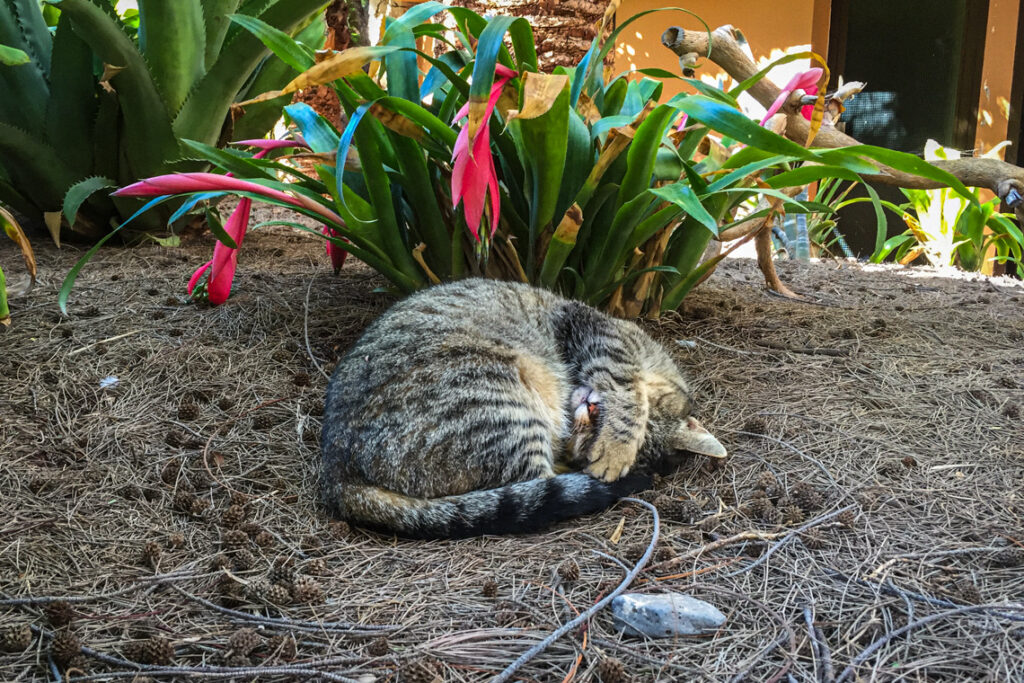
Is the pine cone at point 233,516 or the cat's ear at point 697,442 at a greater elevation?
the cat's ear at point 697,442

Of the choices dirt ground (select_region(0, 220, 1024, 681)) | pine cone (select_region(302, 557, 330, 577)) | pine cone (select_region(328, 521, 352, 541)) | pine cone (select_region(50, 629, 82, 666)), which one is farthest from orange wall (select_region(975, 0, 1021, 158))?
pine cone (select_region(50, 629, 82, 666))

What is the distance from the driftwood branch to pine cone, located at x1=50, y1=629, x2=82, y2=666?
3.29m

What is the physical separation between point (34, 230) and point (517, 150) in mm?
3248

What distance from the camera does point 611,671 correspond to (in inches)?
55.4

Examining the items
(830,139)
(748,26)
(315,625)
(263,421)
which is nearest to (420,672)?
(315,625)

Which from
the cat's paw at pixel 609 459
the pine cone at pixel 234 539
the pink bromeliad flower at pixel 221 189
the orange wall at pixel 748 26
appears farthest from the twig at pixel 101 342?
the orange wall at pixel 748 26

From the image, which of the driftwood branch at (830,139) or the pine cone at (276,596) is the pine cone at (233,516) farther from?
the driftwood branch at (830,139)

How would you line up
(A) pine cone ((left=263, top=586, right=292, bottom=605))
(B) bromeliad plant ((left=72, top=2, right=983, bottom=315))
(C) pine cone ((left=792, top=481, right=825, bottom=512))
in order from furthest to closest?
(B) bromeliad plant ((left=72, top=2, right=983, bottom=315))
(C) pine cone ((left=792, top=481, right=825, bottom=512))
(A) pine cone ((left=263, top=586, right=292, bottom=605))

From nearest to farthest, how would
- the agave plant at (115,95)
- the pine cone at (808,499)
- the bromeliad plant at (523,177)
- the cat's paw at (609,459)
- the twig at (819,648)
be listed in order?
the twig at (819,648), the pine cone at (808,499), the cat's paw at (609,459), the bromeliad plant at (523,177), the agave plant at (115,95)

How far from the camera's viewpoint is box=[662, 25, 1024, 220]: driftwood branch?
351 centimetres

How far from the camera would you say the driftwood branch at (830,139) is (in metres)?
3.51

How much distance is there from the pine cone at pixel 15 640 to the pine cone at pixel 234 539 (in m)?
0.46

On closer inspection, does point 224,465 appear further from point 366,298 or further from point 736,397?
point 736,397

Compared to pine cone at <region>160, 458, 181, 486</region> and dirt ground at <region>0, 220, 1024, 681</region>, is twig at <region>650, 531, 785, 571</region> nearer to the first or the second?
dirt ground at <region>0, 220, 1024, 681</region>
